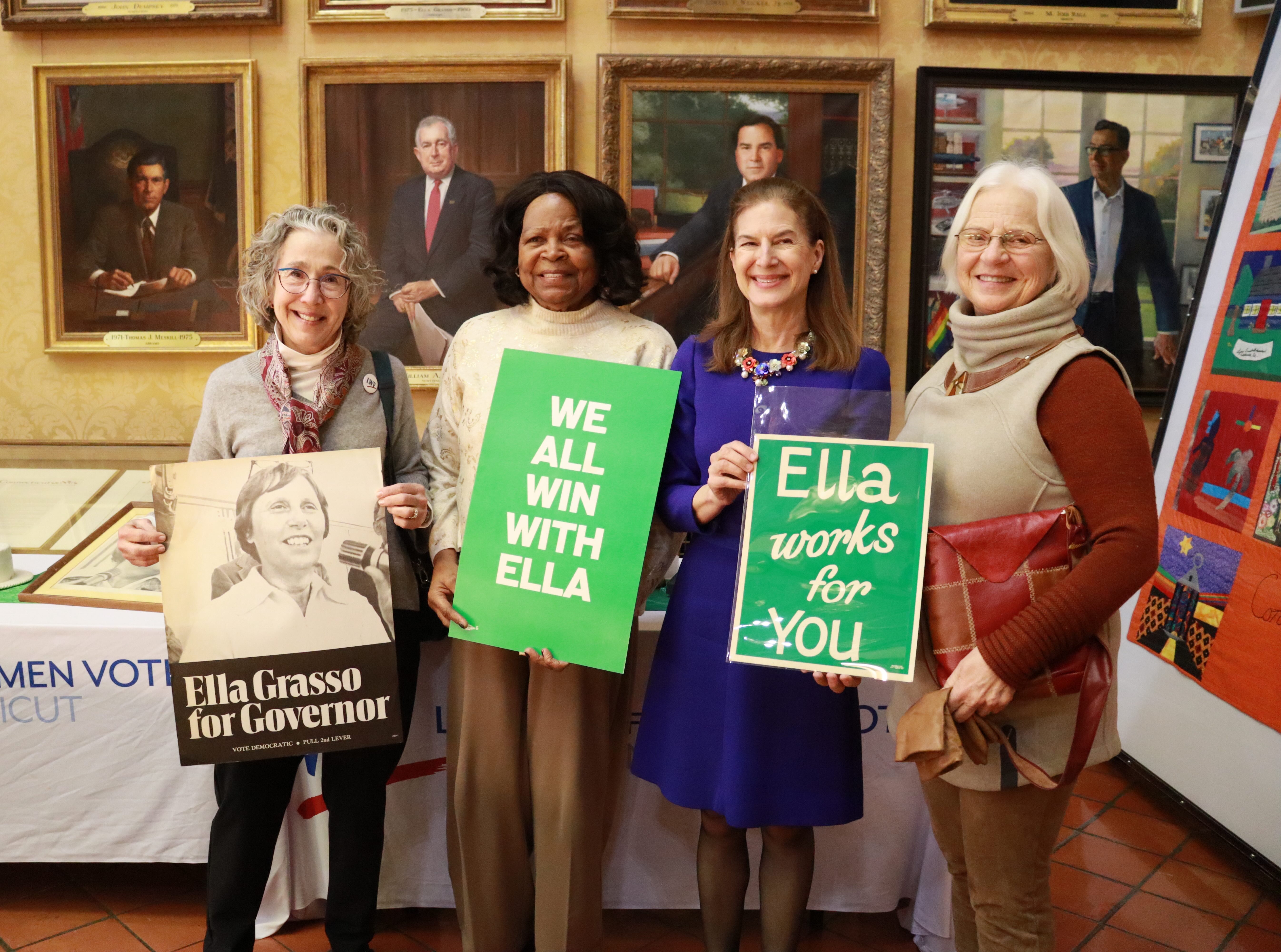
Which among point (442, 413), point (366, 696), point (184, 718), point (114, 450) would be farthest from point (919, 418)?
point (114, 450)

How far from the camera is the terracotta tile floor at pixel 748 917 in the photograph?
2.18m

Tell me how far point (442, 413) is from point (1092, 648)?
1283mm

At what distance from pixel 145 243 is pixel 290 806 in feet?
7.19

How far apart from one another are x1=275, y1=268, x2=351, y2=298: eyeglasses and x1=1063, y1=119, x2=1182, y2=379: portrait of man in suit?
2712 mm

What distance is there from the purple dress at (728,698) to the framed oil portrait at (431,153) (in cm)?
178

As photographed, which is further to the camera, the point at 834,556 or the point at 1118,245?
the point at 1118,245

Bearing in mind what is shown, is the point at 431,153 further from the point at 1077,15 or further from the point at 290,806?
the point at 1077,15

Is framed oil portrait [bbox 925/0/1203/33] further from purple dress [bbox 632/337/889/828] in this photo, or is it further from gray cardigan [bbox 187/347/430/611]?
gray cardigan [bbox 187/347/430/611]

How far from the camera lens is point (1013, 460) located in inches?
53.9

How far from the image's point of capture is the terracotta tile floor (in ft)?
7.16

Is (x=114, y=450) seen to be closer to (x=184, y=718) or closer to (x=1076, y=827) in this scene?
(x=184, y=718)

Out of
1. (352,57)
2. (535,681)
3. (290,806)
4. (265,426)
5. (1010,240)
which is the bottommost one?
(290,806)

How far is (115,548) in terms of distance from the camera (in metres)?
2.40

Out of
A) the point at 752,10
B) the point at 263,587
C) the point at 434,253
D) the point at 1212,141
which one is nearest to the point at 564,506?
the point at 263,587
